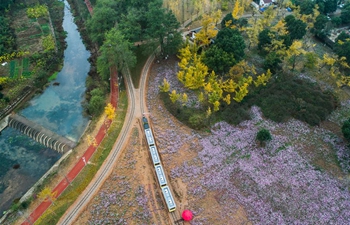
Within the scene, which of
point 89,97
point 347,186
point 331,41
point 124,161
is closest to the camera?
point 347,186

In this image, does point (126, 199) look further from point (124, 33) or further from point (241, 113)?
point (124, 33)

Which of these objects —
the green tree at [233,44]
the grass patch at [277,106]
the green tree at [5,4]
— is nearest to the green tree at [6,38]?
the green tree at [5,4]

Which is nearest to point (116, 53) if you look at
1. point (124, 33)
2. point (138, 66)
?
point (124, 33)

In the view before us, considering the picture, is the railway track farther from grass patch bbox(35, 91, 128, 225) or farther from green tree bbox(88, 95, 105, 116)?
green tree bbox(88, 95, 105, 116)

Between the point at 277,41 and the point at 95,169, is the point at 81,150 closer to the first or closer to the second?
the point at 95,169

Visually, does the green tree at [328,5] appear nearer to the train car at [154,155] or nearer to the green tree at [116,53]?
the green tree at [116,53]

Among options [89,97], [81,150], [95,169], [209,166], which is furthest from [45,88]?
[209,166]

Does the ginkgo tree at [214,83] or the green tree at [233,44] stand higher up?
the green tree at [233,44]
